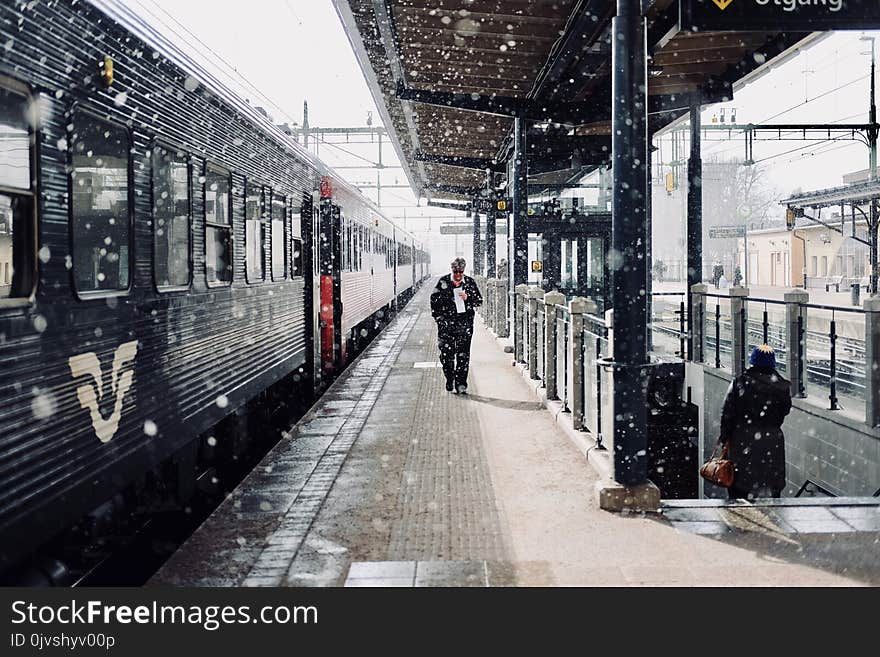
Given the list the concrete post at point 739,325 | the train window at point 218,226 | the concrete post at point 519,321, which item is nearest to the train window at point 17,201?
the train window at point 218,226

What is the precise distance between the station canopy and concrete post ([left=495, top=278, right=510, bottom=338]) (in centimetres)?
301

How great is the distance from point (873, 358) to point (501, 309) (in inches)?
443

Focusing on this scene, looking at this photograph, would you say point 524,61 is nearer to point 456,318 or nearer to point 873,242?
point 456,318

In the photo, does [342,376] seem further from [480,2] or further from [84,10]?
[84,10]

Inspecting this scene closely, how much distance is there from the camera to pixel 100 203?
15.9ft

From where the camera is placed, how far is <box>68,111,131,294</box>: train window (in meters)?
4.53

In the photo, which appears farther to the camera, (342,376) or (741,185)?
(741,185)

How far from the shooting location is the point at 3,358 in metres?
3.77

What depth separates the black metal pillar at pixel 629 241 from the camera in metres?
5.68

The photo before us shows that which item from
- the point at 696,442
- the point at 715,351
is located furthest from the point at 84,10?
the point at 696,442

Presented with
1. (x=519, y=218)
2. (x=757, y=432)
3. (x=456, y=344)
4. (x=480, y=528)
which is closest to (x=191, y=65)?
(x=480, y=528)

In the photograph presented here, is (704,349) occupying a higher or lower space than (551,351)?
lower
